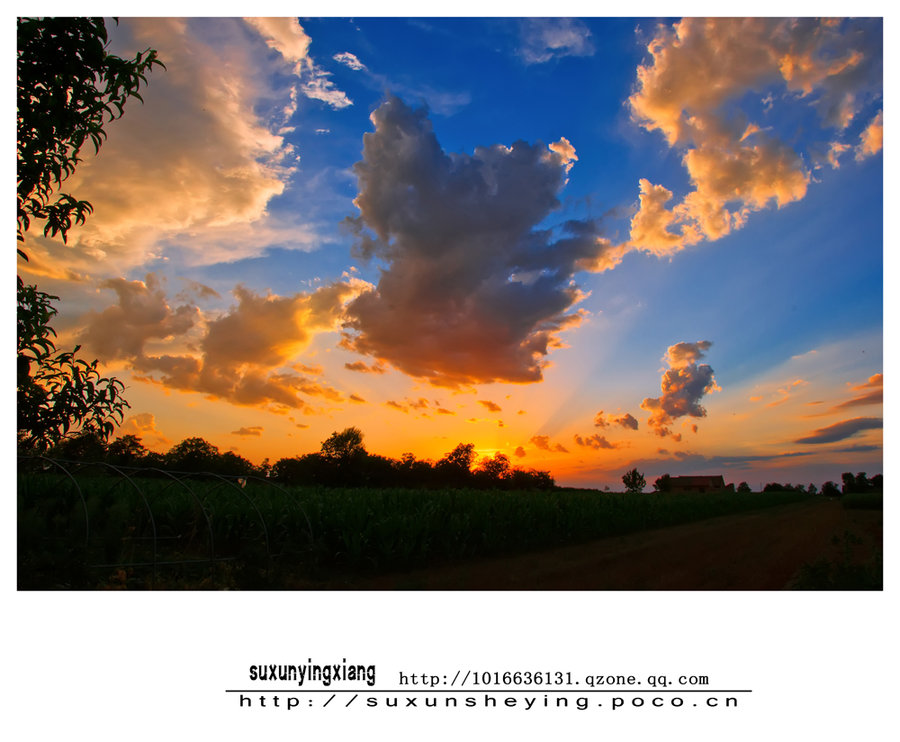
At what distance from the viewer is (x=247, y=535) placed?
36.1 ft

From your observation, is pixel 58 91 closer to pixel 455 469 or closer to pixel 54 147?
pixel 54 147

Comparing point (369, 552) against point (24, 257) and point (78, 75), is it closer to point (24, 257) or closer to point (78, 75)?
point (24, 257)

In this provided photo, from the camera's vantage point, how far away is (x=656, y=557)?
1146cm

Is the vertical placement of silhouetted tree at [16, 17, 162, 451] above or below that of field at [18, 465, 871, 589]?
above

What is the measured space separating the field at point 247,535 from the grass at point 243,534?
2 centimetres

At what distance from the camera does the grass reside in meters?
7.17

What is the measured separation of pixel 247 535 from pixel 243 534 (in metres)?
0.14

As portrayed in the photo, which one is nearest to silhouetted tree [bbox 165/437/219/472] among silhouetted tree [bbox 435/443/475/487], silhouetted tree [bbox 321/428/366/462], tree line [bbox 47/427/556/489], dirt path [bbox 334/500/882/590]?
tree line [bbox 47/427/556/489]

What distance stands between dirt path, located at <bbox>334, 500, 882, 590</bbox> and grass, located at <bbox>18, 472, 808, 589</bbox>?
2.31ft

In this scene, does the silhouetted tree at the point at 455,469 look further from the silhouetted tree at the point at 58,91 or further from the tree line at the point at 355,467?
the silhouetted tree at the point at 58,91

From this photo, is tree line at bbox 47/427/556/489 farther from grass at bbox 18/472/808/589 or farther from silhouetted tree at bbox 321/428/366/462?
grass at bbox 18/472/808/589
